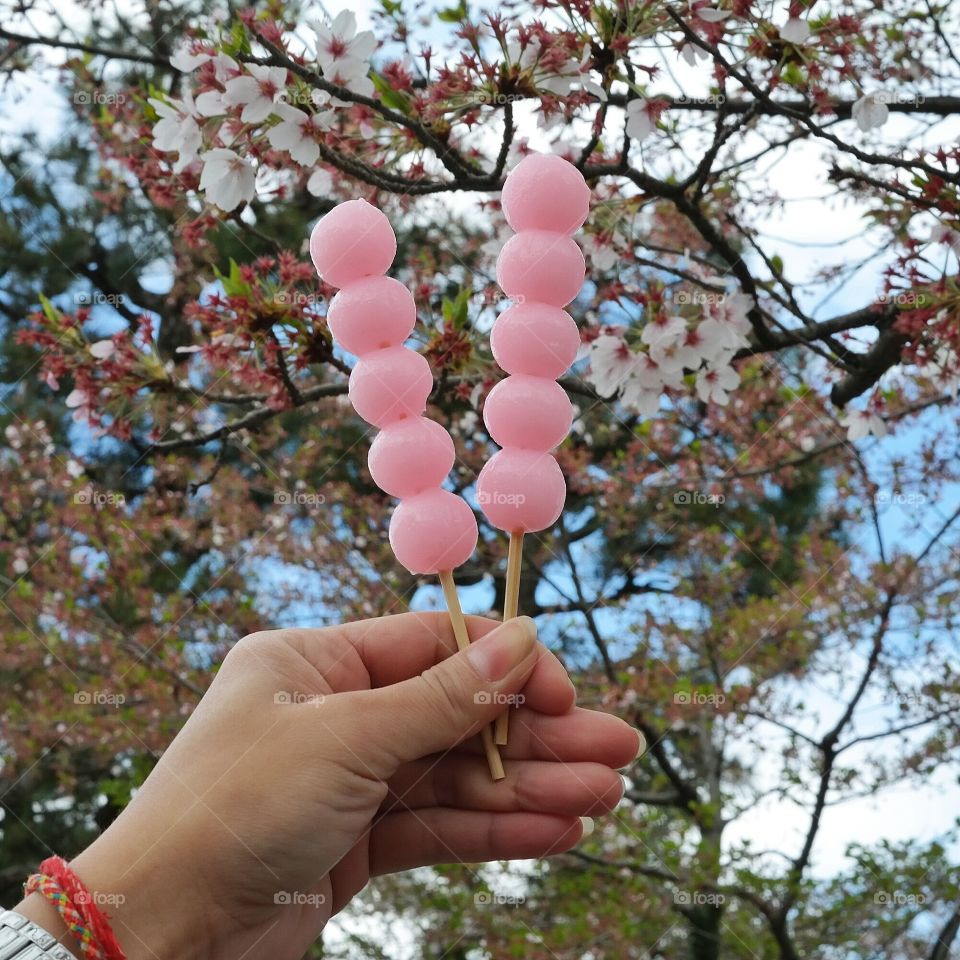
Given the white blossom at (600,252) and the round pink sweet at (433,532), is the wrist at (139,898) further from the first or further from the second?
the white blossom at (600,252)

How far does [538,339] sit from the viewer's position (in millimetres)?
1531

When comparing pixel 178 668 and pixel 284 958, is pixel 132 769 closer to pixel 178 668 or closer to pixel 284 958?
pixel 178 668

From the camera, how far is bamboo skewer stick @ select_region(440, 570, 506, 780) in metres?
1.54

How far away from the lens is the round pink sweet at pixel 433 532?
4.91 feet

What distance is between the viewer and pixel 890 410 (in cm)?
350

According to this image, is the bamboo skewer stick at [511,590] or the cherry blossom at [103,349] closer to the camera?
the bamboo skewer stick at [511,590]

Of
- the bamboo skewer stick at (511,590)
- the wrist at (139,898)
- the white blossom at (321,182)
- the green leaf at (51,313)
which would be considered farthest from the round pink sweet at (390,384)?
the green leaf at (51,313)
